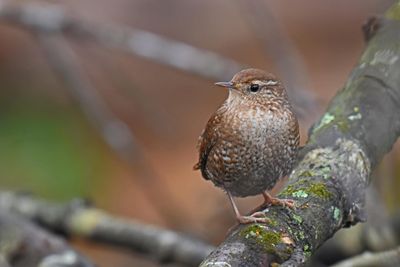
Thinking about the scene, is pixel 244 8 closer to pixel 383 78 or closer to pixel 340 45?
pixel 383 78

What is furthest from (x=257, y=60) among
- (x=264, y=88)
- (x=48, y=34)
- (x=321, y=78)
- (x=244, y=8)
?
(x=264, y=88)

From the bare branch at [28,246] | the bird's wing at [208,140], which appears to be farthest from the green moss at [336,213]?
the bare branch at [28,246]

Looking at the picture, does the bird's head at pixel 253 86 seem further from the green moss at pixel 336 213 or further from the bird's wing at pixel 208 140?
the green moss at pixel 336 213

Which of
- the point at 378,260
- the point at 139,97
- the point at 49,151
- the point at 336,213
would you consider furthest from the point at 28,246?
the point at 49,151

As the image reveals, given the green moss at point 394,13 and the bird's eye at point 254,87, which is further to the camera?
the bird's eye at point 254,87

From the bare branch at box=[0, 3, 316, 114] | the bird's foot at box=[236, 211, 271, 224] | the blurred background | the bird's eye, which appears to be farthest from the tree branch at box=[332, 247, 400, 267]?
the blurred background

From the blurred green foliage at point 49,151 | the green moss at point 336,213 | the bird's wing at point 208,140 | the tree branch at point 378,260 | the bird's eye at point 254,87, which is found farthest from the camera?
the blurred green foliage at point 49,151

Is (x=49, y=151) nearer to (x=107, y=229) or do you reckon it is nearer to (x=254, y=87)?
(x=107, y=229)
